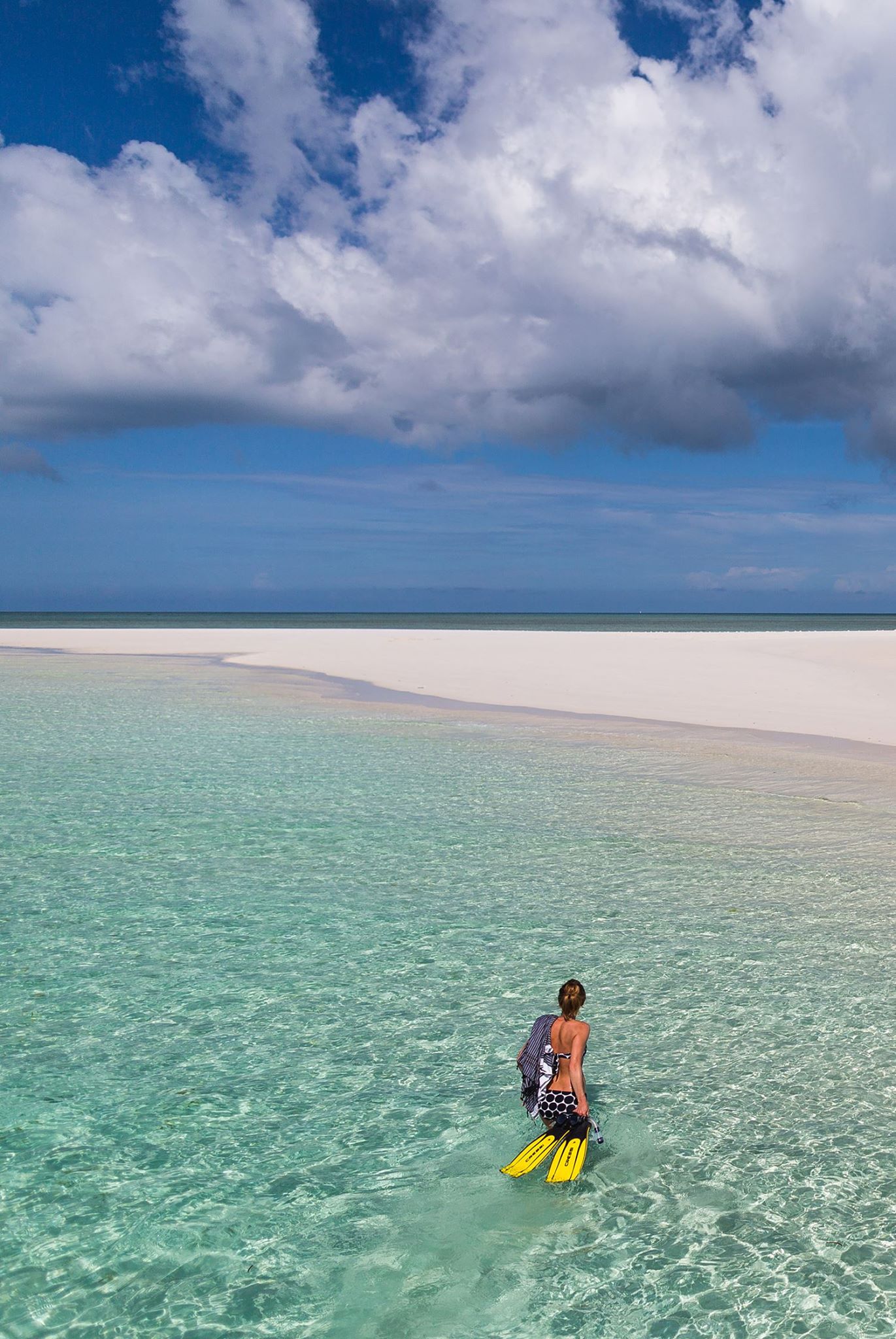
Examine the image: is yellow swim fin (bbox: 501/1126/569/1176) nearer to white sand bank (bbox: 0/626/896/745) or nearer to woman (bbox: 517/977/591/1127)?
woman (bbox: 517/977/591/1127)

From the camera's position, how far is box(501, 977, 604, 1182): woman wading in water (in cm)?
531

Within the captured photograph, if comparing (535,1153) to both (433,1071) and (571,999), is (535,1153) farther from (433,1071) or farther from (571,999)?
(433,1071)

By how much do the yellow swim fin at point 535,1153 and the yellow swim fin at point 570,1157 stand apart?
0.12ft

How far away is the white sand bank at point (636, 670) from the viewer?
24.8 meters

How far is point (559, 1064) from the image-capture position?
5.48m

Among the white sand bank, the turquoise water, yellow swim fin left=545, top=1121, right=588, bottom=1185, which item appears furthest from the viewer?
the white sand bank

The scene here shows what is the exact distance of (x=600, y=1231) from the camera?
488 centimetres

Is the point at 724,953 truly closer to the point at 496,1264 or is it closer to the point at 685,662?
the point at 496,1264

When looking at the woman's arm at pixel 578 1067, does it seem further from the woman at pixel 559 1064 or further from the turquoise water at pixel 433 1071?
the turquoise water at pixel 433 1071

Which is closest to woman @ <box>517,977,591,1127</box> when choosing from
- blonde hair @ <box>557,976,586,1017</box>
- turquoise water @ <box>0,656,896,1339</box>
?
blonde hair @ <box>557,976,586,1017</box>

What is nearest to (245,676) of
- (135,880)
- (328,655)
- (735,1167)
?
(328,655)

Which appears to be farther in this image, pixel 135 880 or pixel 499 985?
pixel 135 880

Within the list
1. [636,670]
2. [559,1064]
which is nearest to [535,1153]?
[559,1064]

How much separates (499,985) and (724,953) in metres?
1.93
